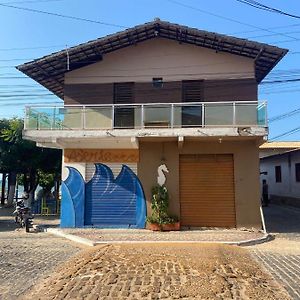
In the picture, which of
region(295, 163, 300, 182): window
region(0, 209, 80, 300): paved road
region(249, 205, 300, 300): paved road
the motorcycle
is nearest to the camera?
region(0, 209, 80, 300): paved road

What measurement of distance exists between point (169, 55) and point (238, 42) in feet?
9.72

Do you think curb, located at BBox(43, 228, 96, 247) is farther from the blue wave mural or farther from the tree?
the tree

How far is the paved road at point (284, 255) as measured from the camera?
7.24 metres

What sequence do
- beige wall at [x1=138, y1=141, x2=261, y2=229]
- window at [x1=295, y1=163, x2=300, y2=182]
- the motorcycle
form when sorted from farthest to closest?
1. window at [x1=295, y1=163, x2=300, y2=182]
2. the motorcycle
3. beige wall at [x1=138, y1=141, x2=261, y2=229]

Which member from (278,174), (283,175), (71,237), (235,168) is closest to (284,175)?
(283,175)

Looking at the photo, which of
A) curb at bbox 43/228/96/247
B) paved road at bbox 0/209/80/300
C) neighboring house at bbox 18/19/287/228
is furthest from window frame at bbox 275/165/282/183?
paved road at bbox 0/209/80/300

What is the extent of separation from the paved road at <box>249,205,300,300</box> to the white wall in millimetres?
9066

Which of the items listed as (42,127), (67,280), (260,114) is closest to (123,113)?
(42,127)

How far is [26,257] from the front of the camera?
31.9ft

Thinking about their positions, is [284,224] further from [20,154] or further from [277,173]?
[20,154]

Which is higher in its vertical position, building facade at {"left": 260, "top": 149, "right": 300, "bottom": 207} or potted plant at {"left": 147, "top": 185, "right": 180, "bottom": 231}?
building facade at {"left": 260, "top": 149, "right": 300, "bottom": 207}

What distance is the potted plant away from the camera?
14.8 m

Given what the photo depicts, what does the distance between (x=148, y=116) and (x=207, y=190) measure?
150 inches

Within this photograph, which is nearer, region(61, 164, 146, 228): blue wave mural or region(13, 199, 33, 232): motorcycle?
region(61, 164, 146, 228): blue wave mural
